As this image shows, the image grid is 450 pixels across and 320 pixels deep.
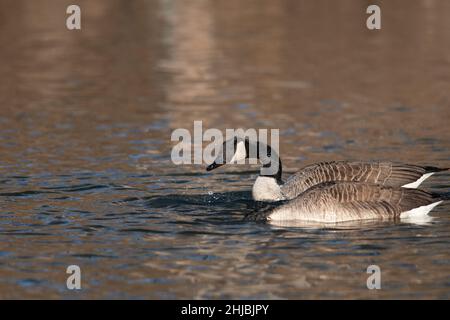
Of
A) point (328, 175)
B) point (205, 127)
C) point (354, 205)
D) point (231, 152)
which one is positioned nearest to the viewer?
point (354, 205)

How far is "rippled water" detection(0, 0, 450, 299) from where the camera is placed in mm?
11156

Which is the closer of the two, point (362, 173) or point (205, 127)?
point (362, 173)

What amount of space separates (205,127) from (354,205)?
21.9 feet

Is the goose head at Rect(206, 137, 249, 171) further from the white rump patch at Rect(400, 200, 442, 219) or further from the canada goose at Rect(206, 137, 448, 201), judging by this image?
the white rump patch at Rect(400, 200, 442, 219)

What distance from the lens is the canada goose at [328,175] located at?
46.6ft

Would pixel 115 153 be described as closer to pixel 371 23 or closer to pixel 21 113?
pixel 21 113

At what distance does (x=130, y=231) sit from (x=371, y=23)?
19788 millimetres

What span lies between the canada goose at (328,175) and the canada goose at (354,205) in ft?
2.54

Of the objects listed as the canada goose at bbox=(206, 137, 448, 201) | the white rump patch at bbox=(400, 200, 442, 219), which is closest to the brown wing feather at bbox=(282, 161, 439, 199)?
the canada goose at bbox=(206, 137, 448, 201)

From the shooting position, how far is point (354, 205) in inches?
521

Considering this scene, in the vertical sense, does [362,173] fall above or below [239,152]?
below

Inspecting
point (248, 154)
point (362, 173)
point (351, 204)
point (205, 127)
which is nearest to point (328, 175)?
point (362, 173)

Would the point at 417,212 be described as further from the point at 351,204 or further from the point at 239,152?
the point at 239,152

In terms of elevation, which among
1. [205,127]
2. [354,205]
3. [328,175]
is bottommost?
[354,205]
